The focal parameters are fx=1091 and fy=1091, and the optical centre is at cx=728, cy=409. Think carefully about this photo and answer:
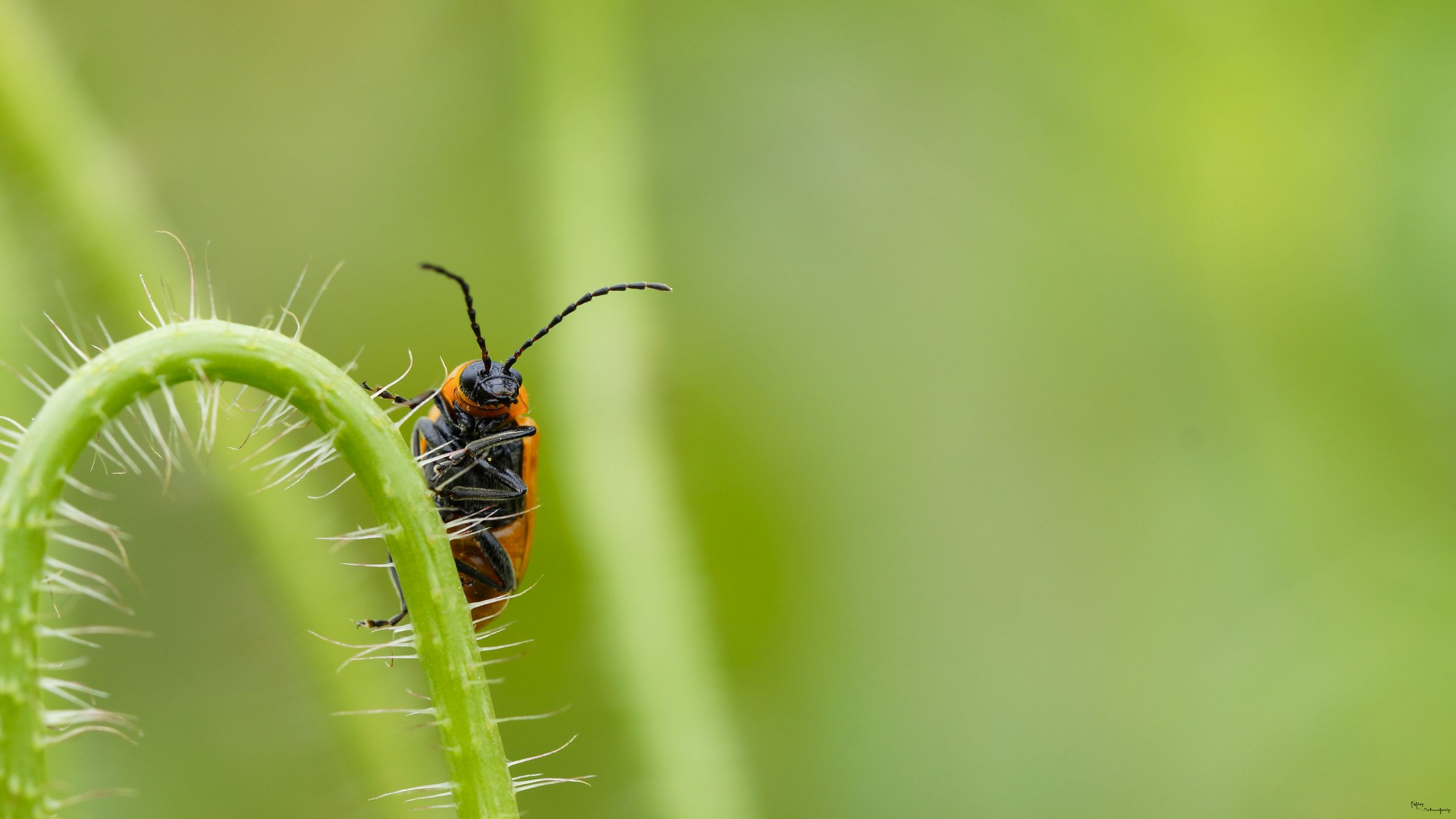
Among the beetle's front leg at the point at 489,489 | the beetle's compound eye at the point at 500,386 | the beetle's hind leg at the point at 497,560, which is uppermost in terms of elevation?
the beetle's compound eye at the point at 500,386

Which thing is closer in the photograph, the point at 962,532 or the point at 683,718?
the point at 683,718

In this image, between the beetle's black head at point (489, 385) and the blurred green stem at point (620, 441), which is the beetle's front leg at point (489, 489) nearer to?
the beetle's black head at point (489, 385)

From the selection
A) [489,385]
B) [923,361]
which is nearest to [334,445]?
[489,385]

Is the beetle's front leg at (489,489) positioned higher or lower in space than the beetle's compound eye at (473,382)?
lower

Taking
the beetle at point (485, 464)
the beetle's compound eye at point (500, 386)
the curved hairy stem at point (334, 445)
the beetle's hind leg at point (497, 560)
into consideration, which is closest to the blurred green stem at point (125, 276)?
the beetle at point (485, 464)

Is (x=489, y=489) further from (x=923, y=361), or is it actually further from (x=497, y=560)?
(x=923, y=361)

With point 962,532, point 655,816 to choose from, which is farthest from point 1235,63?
point 655,816

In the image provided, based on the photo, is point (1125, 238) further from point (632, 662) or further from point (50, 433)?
point (50, 433)
